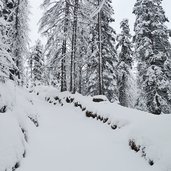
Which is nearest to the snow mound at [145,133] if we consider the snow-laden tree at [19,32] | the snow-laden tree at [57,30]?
the snow-laden tree at [57,30]

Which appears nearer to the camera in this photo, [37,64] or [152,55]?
[152,55]

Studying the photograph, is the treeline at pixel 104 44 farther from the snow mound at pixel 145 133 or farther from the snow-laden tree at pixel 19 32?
the snow mound at pixel 145 133

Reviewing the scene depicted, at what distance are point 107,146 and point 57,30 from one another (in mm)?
14669

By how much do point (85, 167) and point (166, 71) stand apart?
1471 centimetres

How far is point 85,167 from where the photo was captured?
6133mm

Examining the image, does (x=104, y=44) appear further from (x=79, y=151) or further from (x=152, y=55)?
(x=79, y=151)

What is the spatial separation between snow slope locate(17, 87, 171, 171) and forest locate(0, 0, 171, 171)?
3 cm

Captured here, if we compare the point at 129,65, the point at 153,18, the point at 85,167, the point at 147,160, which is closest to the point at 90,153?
the point at 85,167

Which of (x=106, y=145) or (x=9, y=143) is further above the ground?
(x=9, y=143)

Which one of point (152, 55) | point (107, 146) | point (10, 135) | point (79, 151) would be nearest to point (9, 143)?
point (10, 135)

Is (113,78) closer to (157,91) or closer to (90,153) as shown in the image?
(157,91)

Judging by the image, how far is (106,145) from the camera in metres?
7.93

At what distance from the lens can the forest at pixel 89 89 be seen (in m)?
6.21

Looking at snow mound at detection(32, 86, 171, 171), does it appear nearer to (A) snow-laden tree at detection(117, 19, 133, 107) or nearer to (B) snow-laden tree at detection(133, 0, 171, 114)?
(B) snow-laden tree at detection(133, 0, 171, 114)
